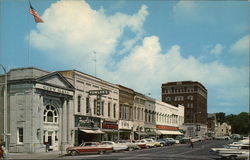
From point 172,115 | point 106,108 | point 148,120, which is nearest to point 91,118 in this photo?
point 106,108

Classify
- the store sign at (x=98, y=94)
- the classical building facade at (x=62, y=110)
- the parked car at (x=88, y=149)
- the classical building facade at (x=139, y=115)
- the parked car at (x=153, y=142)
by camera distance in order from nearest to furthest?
the parked car at (x=88, y=149), the classical building facade at (x=62, y=110), the store sign at (x=98, y=94), the parked car at (x=153, y=142), the classical building facade at (x=139, y=115)

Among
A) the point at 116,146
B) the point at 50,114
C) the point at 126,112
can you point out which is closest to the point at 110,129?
the point at 126,112

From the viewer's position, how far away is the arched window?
43075mm

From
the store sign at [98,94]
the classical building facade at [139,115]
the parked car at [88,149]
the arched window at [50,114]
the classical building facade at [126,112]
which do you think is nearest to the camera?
the parked car at [88,149]

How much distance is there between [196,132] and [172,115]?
34.6m

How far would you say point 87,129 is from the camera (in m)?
51.4

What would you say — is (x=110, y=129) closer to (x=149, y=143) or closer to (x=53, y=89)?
(x=149, y=143)

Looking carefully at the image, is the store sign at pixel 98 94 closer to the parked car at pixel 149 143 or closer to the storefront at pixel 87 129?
the storefront at pixel 87 129

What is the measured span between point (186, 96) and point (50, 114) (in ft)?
305

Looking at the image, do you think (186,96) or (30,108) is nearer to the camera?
(30,108)

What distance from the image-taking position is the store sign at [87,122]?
49272 mm

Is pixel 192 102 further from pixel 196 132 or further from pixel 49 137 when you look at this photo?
pixel 49 137

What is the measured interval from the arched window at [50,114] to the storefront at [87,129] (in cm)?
406

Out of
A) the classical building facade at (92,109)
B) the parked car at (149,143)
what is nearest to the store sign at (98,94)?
the classical building facade at (92,109)
